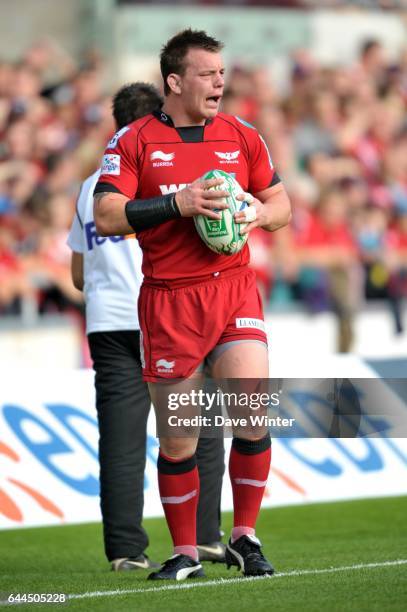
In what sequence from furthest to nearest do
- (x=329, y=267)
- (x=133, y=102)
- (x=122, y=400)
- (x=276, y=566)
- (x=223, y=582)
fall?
(x=329, y=267), (x=122, y=400), (x=133, y=102), (x=276, y=566), (x=223, y=582)

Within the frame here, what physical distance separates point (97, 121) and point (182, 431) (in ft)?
31.3

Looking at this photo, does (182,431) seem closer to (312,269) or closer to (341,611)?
(341,611)

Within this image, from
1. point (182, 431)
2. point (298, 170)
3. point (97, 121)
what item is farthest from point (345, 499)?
point (298, 170)

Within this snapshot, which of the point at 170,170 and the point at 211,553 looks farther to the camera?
the point at 211,553

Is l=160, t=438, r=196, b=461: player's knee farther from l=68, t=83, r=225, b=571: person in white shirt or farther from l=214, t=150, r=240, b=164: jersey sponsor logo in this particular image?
l=214, t=150, r=240, b=164: jersey sponsor logo

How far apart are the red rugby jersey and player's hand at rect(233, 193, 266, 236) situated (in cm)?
19

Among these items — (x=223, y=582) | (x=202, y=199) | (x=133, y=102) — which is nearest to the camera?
(x=202, y=199)

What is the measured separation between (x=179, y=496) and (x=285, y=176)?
1018 cm

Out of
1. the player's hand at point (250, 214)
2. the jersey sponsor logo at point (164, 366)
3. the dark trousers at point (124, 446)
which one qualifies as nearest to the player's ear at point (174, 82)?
the player's hand at point (250, 214)

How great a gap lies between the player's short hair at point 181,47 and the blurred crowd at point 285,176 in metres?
6.39

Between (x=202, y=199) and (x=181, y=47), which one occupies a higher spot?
(x=181, y=47)

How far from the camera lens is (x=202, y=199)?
5.69 m

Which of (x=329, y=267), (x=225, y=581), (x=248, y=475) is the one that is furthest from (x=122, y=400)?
(x=329, y=267)

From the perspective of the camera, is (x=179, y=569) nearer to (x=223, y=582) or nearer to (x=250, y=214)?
(x=223, y=582)
